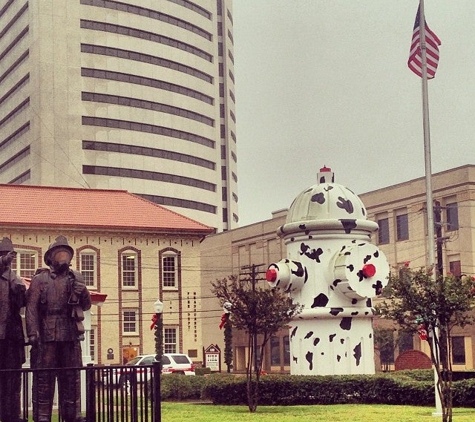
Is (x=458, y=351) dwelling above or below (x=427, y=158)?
below

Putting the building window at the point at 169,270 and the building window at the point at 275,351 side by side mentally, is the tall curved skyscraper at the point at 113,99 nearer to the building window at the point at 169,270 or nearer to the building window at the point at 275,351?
the building window at the point at 275,351

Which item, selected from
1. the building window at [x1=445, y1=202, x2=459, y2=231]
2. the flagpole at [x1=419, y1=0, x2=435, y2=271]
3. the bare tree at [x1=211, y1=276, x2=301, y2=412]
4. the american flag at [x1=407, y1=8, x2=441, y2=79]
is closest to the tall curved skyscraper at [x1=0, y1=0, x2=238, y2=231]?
the building window at [x1=445, y1=202, x2=459, y2=231]

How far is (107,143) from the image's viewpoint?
9006cm

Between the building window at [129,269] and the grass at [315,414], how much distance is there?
30.0 m

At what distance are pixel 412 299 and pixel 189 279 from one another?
1549 inches

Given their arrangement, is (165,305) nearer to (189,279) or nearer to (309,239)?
(189,279)

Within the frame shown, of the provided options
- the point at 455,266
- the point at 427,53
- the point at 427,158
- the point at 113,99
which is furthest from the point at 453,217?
the point at 113,99

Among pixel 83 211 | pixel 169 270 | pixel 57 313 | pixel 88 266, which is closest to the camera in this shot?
pixel 57 313

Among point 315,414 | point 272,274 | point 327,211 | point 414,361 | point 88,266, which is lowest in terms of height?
point 315,414

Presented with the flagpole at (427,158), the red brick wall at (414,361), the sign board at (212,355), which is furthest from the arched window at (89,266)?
the flagpole at (427,158)

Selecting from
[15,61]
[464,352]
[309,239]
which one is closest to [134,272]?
[464,352]

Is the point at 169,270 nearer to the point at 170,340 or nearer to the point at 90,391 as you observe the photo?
the point at 170,340

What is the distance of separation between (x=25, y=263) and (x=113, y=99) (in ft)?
139

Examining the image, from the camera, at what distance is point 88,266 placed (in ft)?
173
